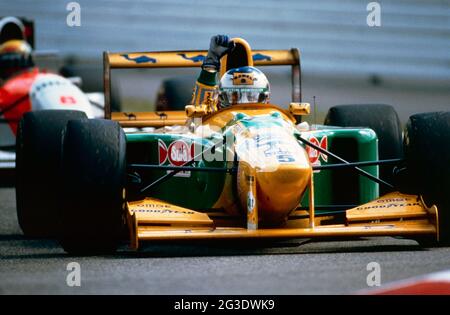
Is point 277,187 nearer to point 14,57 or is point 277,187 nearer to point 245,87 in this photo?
point 245,87

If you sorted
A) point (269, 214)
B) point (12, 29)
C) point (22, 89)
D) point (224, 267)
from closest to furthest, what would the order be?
point (224, 267) → point (269, 214) → point (22, 89) → point (12, 29)

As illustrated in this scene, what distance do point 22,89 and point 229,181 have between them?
7.65 metres

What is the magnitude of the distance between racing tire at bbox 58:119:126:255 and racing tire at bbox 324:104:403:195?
2.62 metres

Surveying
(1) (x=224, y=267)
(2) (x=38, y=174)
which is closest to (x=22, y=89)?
(2) (x=38, y=174)

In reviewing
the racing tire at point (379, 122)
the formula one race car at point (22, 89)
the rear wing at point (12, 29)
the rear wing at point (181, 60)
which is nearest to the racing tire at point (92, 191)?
the rear wing at point (181, 60)

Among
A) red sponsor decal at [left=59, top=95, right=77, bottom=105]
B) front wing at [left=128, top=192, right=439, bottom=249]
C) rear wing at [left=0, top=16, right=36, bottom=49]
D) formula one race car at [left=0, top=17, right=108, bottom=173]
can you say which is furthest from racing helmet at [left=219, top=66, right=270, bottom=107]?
rear wing at [left=0, top=16, right=36, bottom=49]

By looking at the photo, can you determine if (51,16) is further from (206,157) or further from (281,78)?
(206,157)

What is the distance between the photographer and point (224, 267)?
6.62 meters

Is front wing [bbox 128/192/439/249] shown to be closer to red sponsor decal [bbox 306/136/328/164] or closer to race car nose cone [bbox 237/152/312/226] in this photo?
race car nose cone [bbox 237/152/312/226]

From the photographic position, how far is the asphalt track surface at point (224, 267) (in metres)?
5.79

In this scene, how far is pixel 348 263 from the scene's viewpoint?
677 centimetres

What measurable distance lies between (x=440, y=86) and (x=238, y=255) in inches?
584
